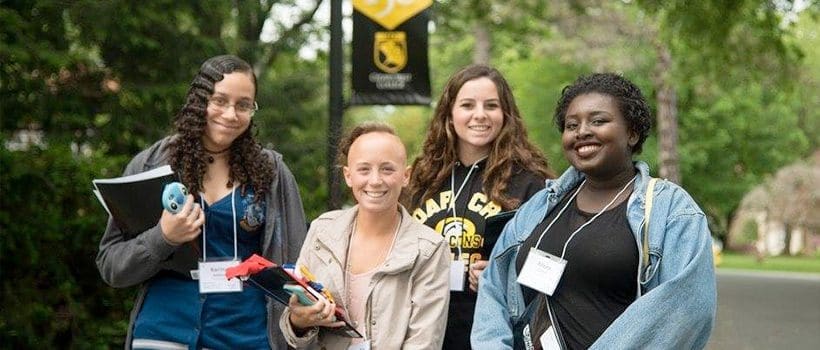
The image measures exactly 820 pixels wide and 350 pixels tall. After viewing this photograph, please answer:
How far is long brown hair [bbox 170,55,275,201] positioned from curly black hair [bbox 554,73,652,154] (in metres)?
1.22

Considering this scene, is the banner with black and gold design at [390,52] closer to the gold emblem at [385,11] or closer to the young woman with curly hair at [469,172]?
the gold emblem at [385,11]

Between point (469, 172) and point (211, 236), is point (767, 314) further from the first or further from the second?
point (211, 236)

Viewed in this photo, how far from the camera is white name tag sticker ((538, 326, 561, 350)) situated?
3.34 metres

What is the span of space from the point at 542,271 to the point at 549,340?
0.75ft

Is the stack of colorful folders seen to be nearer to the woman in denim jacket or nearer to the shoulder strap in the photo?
the woman in denim jacket

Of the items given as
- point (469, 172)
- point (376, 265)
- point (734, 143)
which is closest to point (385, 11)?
point (469, 172)

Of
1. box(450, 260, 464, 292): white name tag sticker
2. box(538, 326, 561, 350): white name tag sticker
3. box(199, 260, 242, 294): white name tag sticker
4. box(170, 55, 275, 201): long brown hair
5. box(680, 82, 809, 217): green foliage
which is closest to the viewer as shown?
box(538, 326, 561, 350): white name tag sticker

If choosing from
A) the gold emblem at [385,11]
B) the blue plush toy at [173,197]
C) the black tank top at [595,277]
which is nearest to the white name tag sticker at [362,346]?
the black tank top at [595,277]

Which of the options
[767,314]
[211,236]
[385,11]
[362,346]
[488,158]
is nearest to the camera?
[362,346]

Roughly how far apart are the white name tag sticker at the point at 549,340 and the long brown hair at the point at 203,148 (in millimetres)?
1264

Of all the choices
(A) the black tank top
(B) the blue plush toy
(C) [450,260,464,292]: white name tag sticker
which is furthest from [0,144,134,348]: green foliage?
(A) the black tank top

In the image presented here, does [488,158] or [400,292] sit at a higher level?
[488,158]

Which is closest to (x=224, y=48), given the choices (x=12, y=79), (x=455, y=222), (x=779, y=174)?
(x=12, y=79)

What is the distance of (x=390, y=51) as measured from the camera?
661cm
